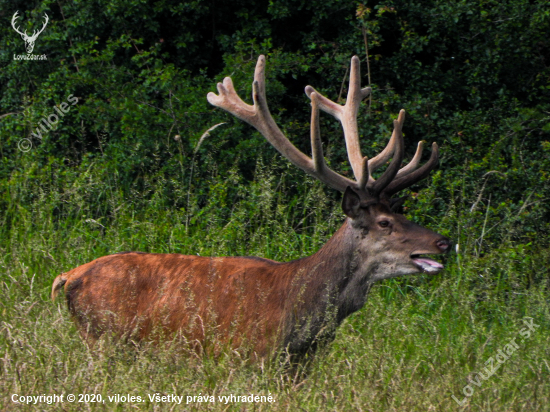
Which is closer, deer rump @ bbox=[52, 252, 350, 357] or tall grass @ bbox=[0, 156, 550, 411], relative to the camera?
tall grass @ bbox=[0, 156, 550, 411]

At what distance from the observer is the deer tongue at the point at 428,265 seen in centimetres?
428

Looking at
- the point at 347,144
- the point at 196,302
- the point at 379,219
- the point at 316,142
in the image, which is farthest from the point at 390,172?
the point at 196,302

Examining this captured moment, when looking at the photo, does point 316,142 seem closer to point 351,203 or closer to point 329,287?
point 351,203

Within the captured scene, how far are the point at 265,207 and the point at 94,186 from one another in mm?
1847

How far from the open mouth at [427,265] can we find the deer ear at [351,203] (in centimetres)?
41

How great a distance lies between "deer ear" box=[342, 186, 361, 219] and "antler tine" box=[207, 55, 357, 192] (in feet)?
0.58

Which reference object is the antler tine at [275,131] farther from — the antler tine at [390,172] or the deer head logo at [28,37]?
the deer head logo at [28,37]

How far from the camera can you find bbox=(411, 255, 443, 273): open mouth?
428cm

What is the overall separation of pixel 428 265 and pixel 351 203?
1.79 ft

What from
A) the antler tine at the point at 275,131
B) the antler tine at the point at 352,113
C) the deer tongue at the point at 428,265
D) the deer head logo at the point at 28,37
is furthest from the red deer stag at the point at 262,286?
the deer head logo at the point at 28,37

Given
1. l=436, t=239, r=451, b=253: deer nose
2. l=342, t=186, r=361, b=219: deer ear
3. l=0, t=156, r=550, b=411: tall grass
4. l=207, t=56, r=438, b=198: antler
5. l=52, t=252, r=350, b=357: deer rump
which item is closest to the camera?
l=0, t=156, r=550, b=411: tall grass
